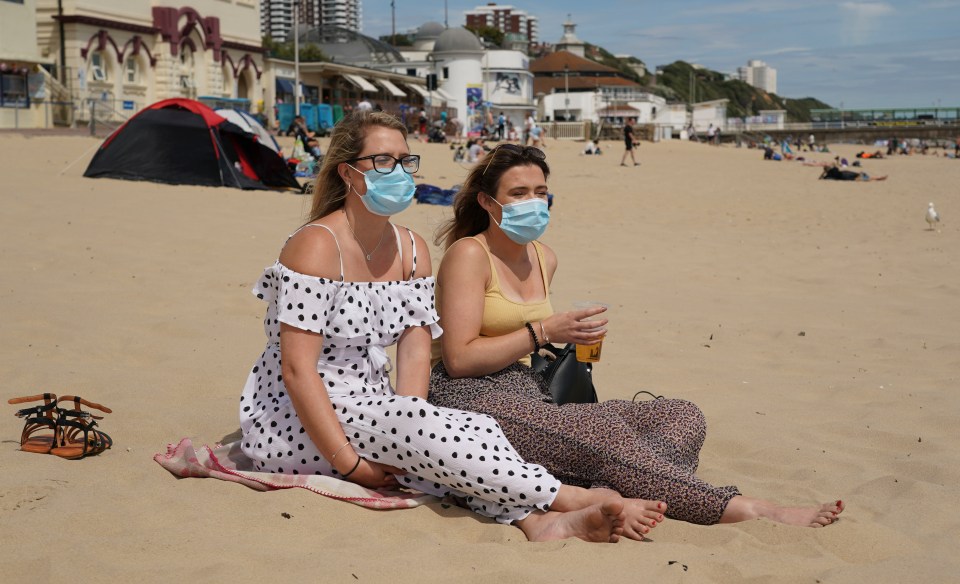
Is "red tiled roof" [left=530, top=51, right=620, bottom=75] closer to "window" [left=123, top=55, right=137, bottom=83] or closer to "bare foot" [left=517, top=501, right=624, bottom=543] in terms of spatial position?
"window" [left=123, top=55, right=137, bottom=83]

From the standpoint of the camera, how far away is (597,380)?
509 centimetres

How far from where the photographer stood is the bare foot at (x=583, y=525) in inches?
113

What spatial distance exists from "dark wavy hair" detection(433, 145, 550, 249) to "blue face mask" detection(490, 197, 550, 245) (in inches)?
4.4

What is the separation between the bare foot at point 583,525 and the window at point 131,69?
3205 cm

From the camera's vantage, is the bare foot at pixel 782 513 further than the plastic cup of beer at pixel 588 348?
No

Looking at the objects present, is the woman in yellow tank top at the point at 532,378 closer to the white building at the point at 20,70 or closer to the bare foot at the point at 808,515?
the bare foot at the point at 808,515

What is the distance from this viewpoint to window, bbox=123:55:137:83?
3184 centimetres

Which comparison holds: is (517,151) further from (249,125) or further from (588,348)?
(249,125)

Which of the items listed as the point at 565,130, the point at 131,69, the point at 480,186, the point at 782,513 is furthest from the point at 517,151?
the point at 565,130

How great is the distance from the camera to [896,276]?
346 inches

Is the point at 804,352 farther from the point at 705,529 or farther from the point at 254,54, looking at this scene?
the point at 254,54

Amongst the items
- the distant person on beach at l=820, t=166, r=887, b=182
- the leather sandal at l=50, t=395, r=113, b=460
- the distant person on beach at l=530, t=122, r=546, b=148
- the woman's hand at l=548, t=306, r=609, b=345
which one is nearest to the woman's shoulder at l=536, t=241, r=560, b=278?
the woman's hand at l=548, t=306, r=609, b=345

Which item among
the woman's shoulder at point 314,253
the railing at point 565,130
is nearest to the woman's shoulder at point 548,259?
the woman's shoulder at point 314,253

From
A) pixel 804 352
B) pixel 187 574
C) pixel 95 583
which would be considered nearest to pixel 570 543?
pixel 187 574
